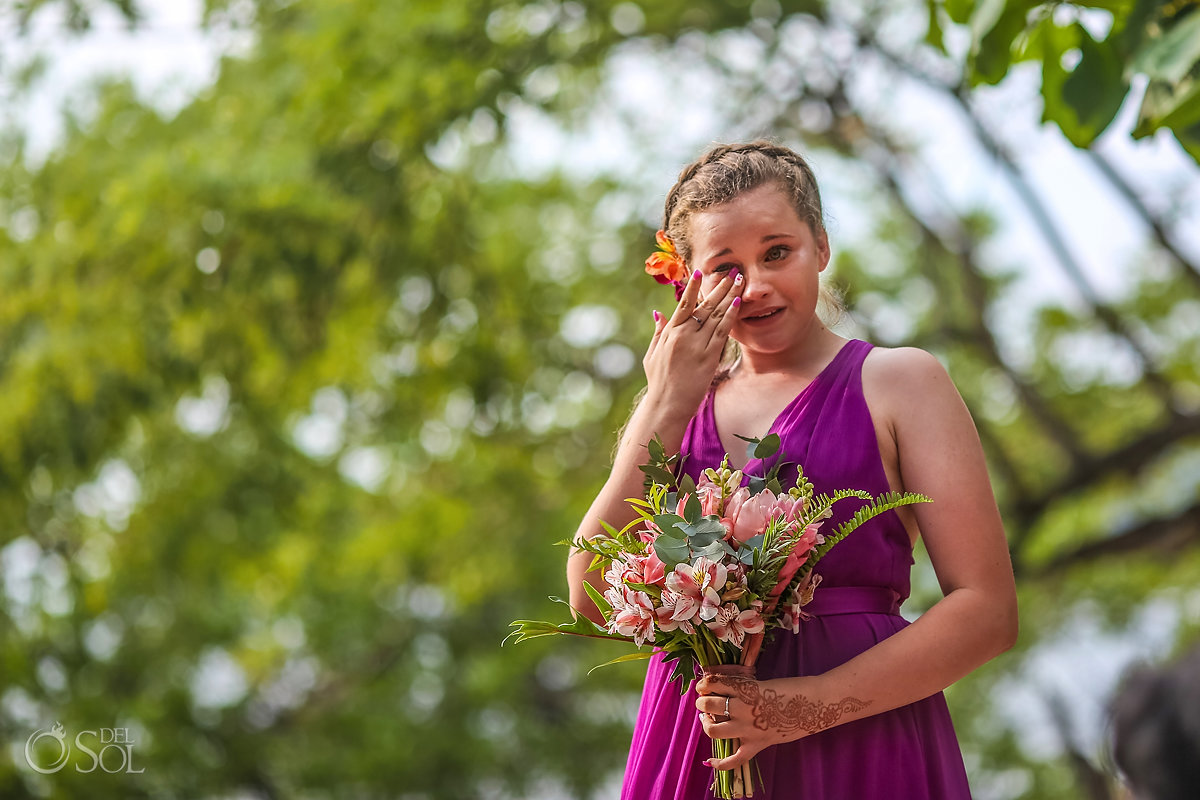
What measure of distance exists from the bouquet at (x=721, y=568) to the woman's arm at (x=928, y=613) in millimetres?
76

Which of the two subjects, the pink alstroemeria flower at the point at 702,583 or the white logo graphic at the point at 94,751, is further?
the white logo graphic at the point at 94,751

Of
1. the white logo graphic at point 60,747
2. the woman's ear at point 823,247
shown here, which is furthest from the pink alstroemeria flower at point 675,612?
the white logo graphic at point 60,747

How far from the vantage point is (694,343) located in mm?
2527

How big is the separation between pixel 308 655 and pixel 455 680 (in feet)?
8.53

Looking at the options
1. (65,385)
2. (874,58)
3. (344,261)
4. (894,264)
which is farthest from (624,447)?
(894,264)

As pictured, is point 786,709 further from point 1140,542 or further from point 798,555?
point 1140,542

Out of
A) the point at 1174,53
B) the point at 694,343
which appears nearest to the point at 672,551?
the point at 694,343

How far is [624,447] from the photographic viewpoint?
2594 mm

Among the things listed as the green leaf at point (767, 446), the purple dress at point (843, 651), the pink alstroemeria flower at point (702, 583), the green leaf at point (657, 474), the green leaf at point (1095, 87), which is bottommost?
the purple dress at point (843, 651)

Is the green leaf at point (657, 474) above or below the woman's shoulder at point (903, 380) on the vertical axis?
below

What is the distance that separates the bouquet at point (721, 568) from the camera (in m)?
2.17

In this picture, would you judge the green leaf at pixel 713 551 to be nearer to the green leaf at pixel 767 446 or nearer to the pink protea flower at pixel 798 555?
the pink protea flower at pixel 798 555

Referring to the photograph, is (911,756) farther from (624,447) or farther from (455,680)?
(455,680)

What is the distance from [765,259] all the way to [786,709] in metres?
0.88
